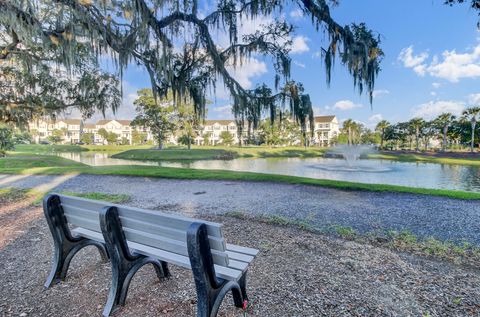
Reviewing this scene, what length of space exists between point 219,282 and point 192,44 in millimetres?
4813

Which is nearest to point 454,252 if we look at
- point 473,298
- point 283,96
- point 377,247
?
point 377,247

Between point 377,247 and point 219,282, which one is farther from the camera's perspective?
A: point 377,247

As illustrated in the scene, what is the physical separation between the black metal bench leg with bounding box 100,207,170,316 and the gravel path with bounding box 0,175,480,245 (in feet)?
9.61

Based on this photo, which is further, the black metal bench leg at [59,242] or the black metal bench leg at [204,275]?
the black metal bench leg at [59,242]

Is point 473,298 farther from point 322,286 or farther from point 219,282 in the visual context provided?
point 219,282

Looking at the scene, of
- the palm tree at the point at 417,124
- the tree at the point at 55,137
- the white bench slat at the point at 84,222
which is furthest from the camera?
the tree at the point at 55,137

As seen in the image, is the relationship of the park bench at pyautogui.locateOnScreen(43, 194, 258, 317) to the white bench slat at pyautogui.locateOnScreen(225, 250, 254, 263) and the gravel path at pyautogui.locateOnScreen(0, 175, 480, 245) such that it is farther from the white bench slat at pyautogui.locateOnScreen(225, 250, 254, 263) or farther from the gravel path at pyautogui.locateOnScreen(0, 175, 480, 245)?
the gravel path at pyautogui.locateOnScreen(0, 175, 480, 245)

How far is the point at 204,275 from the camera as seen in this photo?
1527 millimetres

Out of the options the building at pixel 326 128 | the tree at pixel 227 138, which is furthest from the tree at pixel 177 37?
the building at pixel 326 128

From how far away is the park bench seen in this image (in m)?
1.52

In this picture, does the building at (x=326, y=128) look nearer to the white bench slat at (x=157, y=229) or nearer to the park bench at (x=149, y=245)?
the park bench at (x=149, y=245)

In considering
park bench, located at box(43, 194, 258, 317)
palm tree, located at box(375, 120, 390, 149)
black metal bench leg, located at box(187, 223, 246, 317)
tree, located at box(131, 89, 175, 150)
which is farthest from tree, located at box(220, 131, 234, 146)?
black metal bench leg, located at box(187, 223, 246, 317)

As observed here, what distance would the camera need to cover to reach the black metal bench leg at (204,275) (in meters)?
1.45

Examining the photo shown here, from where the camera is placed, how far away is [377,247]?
3.20m
